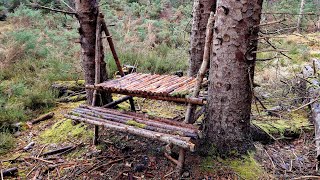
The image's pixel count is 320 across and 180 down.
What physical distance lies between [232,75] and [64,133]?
7.46ft

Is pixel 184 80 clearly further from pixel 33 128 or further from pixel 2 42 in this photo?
pixel 2 42

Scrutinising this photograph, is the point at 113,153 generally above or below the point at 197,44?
below

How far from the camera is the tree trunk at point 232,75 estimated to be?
2285mm

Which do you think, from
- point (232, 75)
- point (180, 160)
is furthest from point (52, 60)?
point (232, 75)

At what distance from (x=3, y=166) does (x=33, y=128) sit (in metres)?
0.98

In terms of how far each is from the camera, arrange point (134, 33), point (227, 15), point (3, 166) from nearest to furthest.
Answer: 1. point (227, 15)
2. point (3, 166)
3. point (134, 33)

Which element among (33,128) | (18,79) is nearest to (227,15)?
(33,128)

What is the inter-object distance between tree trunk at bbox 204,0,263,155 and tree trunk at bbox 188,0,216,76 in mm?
1454

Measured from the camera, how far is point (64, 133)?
355 cm

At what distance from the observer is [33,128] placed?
3832 millimetres

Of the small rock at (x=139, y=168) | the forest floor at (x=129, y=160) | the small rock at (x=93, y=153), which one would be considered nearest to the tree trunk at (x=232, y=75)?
the forest floor at (x=129, y=160)

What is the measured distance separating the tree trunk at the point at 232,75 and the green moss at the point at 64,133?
163 cm

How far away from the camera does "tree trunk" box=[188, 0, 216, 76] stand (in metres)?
3.81

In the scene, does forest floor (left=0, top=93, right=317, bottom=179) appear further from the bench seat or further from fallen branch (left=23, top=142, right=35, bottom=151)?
the bench seat
